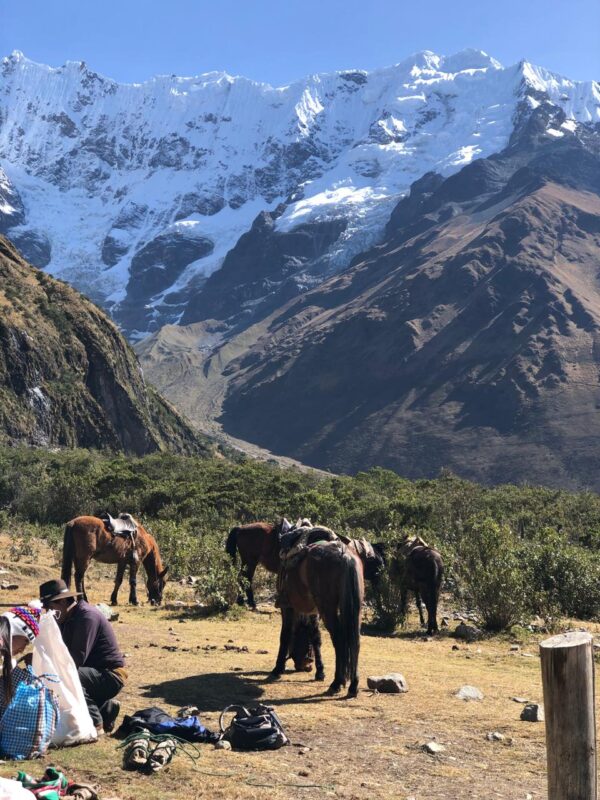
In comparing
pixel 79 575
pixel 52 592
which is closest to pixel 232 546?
pixel 79 575

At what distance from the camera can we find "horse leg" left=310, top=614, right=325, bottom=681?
11258mm

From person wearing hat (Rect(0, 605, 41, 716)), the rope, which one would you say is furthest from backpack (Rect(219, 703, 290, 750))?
person wearing hat (Rect(0, 605, 41, 716))

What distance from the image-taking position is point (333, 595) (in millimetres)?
10578

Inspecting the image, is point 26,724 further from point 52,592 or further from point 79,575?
point 79,575

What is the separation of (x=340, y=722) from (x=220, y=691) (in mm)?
1914

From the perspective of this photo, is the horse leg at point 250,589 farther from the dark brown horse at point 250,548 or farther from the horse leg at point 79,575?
the horse leg at point 79,575

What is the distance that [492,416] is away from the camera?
139m

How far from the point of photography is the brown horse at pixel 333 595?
10.4 m

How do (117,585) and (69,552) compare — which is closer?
(69,552)

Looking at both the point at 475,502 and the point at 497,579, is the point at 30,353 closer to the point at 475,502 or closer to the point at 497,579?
the point at 475,502

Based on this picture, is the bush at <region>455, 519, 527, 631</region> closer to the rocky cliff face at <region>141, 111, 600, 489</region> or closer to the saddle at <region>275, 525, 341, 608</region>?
the saddle at <region>275, 525, 341, 608</region>

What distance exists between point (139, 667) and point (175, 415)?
89924 millimetres

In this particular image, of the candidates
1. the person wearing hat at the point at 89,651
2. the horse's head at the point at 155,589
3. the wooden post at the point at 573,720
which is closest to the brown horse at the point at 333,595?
the person wearing hat at the point at 89,651

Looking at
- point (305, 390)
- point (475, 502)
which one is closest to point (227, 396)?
point (305, 390)
